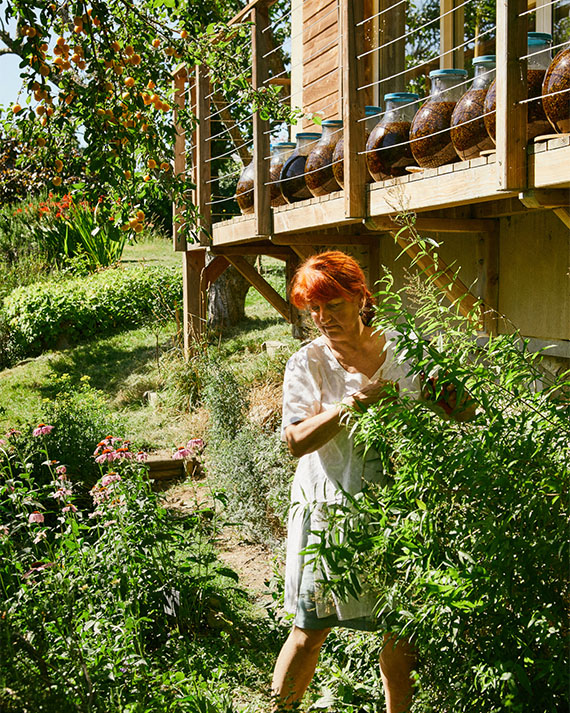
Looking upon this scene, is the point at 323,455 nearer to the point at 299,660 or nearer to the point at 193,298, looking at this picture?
the point at 299,660

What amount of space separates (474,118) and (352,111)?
2.96 feet

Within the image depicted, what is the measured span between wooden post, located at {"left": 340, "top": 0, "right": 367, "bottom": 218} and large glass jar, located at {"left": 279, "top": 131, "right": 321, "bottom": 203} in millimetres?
1109

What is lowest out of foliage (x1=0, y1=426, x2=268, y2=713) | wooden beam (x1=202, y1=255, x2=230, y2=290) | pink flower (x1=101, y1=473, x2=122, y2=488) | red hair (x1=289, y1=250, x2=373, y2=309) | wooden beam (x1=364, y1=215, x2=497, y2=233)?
foliage (x1=0, y1=426, x2=268, y2=713)

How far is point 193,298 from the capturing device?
826cm

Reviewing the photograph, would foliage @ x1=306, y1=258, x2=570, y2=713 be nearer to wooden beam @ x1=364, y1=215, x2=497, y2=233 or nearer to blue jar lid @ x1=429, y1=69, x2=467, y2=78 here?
wooden beam @ x1=364, y1=215, x2=497, y2=233

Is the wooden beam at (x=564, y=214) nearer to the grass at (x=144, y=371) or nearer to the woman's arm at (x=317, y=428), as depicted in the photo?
the woman's arm at (x=317, y=428)

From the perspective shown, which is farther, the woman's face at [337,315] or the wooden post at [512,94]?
the wooden post at [512,94]

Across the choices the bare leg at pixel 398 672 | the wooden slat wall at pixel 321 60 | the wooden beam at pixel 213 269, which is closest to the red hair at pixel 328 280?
the bare leg at pixel 398 672

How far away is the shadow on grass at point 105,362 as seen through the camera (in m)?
10.2

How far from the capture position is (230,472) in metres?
5.59

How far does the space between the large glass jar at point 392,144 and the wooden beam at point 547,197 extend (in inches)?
47.4

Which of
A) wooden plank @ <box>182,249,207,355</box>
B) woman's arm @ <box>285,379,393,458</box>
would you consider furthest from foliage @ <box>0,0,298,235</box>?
wooden plank @ <box>182,249,207,355</box>

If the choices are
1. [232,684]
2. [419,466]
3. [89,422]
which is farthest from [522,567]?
[89,422]

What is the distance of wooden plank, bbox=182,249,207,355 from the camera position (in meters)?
8.19
